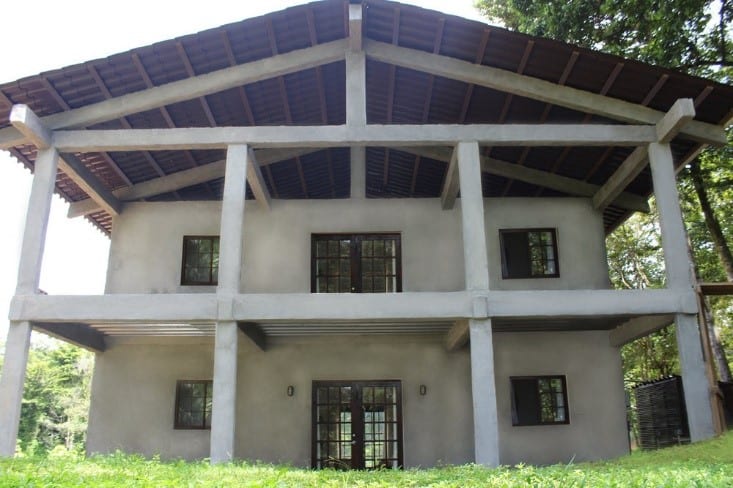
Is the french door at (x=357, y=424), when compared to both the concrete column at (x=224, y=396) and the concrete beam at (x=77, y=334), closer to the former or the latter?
the concrete column at (x=224, y=396)

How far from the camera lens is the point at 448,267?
1279 cm

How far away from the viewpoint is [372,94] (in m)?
11.6

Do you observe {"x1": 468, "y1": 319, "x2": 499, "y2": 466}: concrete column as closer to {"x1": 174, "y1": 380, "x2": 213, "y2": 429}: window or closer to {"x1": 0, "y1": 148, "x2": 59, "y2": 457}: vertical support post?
{"x1": 174, "y1": 380, "x2": 213, "y2": 429}: window

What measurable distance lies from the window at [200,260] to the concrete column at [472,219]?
5576mm

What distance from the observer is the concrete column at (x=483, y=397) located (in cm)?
892

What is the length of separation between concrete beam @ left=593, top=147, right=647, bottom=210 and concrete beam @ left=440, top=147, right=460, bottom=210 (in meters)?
2.89

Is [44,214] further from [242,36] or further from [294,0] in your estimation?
[294,0]

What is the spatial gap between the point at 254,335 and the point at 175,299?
182 centimetres

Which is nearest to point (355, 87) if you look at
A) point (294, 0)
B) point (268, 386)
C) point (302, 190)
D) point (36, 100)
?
point (294, 0)

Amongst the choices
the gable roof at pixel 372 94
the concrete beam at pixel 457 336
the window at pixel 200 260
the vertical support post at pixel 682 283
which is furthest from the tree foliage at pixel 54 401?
the vertical support post at pixel 682 283

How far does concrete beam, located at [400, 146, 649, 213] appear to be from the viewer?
1255 centimetres

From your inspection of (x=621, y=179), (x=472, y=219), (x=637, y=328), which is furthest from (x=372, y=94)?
(x=637, y=328)

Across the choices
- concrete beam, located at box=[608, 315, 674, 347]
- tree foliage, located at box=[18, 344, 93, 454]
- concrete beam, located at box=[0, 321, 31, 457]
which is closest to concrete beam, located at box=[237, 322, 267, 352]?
concrete beam, located at box=[0, 321, 31, 457]

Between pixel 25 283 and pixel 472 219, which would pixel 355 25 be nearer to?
pixel 472 219
